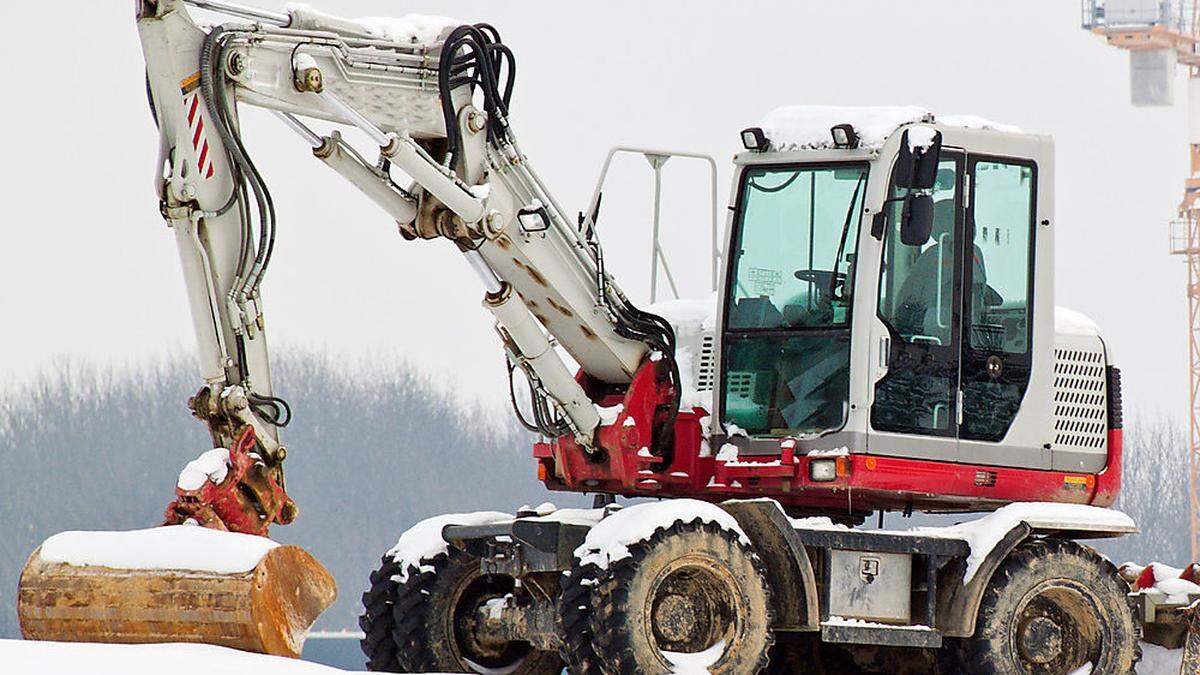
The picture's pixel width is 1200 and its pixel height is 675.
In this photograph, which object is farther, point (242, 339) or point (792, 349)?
point (792, 349)

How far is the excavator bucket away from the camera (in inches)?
432

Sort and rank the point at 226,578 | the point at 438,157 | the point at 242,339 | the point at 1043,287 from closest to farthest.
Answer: the point at 226,578 → the point at 242,339 → the point at 438,157 → the point at 1043,287

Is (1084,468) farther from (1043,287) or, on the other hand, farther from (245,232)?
(245,232)

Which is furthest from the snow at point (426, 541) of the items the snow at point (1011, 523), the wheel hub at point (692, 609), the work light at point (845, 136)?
the work light at point (845, 136)

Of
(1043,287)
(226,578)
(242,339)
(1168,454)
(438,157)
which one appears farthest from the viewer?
(1168,454)

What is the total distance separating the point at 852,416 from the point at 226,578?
13.0 feet

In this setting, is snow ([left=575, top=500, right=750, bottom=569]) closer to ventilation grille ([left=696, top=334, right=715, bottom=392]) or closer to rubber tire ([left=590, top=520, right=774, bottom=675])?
rubber tire ([left=590, top=520, right=774, bottom=675])

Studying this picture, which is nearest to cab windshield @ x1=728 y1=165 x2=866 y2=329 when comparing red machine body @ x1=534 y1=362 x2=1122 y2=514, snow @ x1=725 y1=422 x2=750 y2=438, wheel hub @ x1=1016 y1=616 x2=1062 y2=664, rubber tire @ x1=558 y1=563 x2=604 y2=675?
snow @ x1=725 y1=422 x2=750 y2=438

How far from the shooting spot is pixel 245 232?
1177 cm

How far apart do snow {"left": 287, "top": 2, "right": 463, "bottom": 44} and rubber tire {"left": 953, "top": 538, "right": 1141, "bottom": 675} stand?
476 centimetres

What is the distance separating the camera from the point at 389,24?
12.6 metres

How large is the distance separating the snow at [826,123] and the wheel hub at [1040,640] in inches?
124

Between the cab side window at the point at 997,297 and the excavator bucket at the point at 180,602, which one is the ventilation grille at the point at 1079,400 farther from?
the excavator bucket at the point at 180,602

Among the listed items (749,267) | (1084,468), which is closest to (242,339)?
(749,267)
